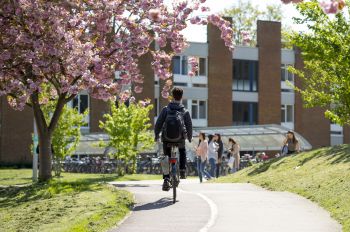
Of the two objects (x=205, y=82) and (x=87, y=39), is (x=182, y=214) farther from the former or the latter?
(x=205, y=82)

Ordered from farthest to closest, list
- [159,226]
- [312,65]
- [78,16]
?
[312,65]
[78,16]
[159,226]

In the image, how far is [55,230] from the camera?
435 inches

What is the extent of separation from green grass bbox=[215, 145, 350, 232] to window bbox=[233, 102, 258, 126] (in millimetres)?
36581

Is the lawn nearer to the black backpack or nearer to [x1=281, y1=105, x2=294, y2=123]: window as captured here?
the black backpack

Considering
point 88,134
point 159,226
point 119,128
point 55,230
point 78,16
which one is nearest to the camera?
point 159,226

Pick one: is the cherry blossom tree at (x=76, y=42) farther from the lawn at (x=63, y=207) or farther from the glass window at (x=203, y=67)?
the glass window at (x=203, y=67)

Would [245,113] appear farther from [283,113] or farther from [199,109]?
[199,109]

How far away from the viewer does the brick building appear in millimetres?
56531

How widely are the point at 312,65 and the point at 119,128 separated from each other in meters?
14.2

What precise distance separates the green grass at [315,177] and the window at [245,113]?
1440 inches

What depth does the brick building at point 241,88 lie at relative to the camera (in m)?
56.5

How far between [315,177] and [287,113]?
1804 inches

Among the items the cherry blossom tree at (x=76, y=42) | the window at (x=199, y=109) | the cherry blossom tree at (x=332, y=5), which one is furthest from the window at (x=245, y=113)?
the cherry blossom tree at (x=332, y=5)

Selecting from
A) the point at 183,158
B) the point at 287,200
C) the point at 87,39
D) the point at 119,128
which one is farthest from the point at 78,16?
the point at 119,128
